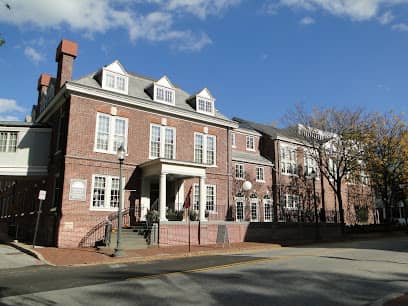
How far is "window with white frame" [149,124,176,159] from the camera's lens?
936 inches

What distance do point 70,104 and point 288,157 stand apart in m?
22.8

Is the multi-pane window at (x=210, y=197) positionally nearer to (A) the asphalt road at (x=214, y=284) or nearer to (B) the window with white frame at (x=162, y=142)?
(B) the window with white frame at (x=162, y=142)

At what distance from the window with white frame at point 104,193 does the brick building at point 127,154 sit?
0.19ft

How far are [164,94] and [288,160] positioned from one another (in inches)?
650

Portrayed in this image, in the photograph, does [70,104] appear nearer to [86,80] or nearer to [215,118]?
[86,80]

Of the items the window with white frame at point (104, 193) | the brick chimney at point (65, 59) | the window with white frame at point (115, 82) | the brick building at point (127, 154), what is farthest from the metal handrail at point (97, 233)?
the brick chimney at point (65, 59)

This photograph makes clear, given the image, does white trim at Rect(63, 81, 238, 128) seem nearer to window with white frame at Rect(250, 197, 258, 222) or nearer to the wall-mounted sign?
the wall-mounted sign

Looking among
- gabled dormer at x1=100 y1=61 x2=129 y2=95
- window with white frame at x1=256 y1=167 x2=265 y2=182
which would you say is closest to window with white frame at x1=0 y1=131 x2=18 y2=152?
gabled dormer at x1=100 y1=61 x2=129 y2=95

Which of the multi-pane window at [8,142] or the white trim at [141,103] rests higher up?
the white trim at [141,103]

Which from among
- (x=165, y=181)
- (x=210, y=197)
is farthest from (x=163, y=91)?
(x=210, y=197)

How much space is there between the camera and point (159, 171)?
20.8 meters

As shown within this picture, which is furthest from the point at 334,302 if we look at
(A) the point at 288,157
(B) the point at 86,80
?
(A) the point at 288,157

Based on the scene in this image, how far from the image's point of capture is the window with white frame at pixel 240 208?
30255 mm

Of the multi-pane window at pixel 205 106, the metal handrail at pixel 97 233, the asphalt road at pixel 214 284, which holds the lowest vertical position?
the asphalt road at pixel 214 284
